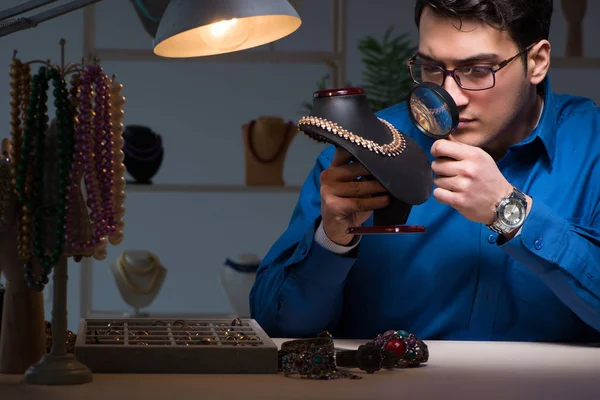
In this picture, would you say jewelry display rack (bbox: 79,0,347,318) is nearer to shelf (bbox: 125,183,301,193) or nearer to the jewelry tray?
shelf (bbox: 125,183,301,193)

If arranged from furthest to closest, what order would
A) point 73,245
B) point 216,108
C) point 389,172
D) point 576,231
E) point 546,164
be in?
point 216,108, point 546,164, point 576,231, point 389,172, point 73,245

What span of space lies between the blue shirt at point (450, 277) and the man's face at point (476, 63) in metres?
0.16

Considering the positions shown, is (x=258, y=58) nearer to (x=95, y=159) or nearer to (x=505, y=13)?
(x=505, y=13)

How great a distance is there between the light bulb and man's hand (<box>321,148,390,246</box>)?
1.22 feet

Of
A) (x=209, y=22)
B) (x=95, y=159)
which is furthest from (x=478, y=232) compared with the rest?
(x=95, y=159)

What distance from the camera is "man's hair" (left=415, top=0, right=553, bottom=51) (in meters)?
1.88

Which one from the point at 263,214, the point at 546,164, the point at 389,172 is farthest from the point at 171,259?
the point at 389,172

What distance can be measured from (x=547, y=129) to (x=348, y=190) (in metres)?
0.62

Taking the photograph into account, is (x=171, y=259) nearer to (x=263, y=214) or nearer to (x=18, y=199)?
(x=263, y=214)

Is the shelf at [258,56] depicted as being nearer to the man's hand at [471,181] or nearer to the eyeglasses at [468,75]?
the eyeglasses at [468,75]

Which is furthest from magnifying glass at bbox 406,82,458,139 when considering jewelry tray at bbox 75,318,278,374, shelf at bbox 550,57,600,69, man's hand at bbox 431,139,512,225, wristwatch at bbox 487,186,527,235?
shelf at bbox 550,57,600,69

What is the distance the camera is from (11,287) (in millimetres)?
1309

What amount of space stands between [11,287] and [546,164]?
1.20 meters

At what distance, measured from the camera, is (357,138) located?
151 centimetres
